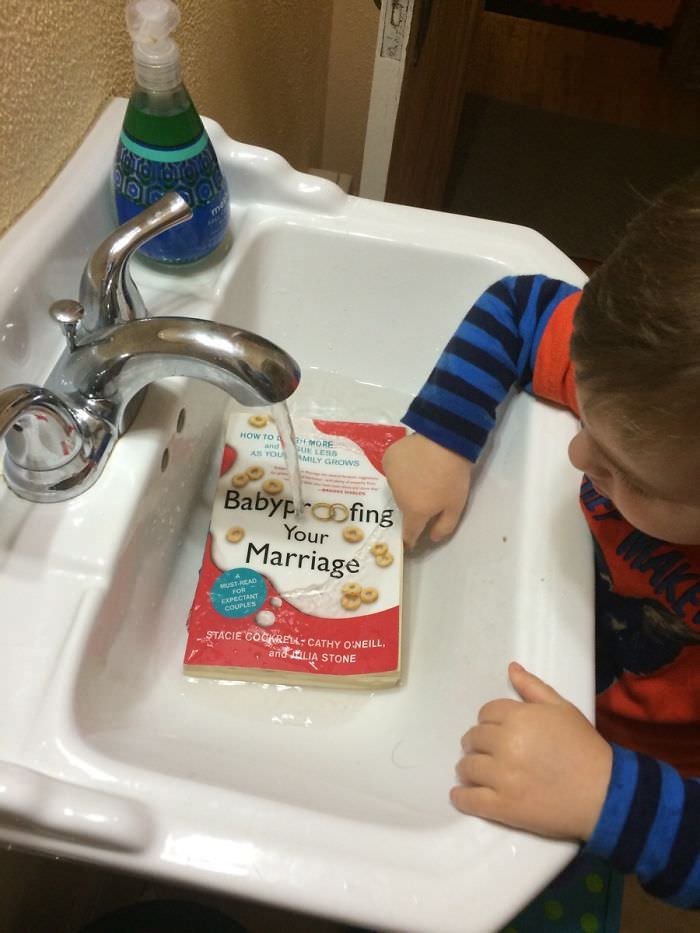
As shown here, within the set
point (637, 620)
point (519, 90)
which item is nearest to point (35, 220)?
point (637, 620)

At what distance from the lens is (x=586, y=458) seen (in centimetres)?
52

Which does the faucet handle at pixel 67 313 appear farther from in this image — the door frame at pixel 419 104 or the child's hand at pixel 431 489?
the door frame at pixel 419 104

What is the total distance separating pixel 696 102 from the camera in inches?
94.0

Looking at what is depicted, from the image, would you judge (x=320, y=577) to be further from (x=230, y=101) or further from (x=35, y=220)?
(x=230, y=101)

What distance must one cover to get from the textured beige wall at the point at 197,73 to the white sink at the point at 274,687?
1.2 inches

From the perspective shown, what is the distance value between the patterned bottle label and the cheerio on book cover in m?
0.15

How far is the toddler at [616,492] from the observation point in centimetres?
41

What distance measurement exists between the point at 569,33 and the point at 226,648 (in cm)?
272

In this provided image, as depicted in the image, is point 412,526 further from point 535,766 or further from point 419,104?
point 419,104

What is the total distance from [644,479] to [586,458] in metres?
0.05

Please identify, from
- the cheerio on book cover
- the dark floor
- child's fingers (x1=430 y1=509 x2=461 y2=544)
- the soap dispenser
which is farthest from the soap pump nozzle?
the dark floor

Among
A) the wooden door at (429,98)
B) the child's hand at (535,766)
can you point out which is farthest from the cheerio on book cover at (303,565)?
the wooden door at (429,98)

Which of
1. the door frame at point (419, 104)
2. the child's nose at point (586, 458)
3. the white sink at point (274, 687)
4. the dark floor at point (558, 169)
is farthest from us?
the dark floor at point (558, 169)

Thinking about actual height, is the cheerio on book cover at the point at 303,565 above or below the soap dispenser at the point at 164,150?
below
